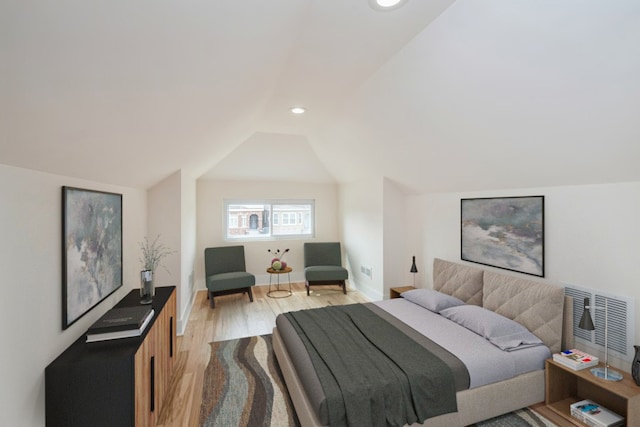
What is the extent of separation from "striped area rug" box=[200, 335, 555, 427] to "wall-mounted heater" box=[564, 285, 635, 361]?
751 mm

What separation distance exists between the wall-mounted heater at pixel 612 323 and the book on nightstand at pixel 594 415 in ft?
1.34

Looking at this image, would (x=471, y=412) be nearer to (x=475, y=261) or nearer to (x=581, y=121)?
(x=475, y=261)

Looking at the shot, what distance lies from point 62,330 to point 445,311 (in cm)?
308

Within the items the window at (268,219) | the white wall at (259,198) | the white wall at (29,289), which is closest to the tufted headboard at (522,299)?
the white wall at (259,198)

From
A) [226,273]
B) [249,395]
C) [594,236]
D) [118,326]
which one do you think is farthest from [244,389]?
[594,236]

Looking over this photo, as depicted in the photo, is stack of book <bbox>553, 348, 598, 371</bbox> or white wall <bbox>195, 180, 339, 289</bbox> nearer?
stack of book <bbox>553, 348, 598, 371</bbox>

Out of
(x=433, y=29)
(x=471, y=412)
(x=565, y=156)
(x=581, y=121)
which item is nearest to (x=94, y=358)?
(x=471, y=412)

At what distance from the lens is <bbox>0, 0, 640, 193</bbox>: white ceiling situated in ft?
3.47

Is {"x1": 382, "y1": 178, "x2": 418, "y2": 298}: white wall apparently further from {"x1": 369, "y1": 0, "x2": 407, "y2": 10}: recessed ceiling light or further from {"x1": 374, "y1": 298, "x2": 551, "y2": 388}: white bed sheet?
{"x1": 369, "y1": 0, "x2": 407, "y2": 10}: recessed ceiling light

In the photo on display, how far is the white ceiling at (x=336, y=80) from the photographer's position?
106 centimetres

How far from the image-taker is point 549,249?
2.69 meters

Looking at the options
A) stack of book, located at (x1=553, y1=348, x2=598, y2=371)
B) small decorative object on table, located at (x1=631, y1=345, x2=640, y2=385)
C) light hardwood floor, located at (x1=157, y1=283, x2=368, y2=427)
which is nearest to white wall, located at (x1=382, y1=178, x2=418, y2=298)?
light hardwood floor, located at (x1=157, y1=283, x2=368, y2=427)

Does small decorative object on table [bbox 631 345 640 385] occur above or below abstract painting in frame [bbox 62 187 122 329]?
below

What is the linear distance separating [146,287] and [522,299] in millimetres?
3319
